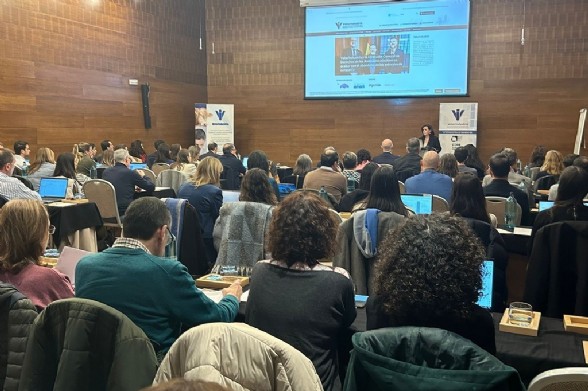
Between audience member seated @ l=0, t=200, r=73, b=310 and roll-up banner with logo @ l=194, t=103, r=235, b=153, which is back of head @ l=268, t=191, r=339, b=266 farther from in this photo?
roll-up banner with logo @ l=194, t=103, r=235, b=153

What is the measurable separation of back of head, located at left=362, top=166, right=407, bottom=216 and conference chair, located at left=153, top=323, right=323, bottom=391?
2.26 metres

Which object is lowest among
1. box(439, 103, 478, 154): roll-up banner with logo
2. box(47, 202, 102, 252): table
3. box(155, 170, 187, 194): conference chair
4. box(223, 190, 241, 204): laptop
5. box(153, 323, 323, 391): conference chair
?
box(47, 202, 102, 252): table

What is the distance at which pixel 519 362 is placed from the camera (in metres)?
2.04

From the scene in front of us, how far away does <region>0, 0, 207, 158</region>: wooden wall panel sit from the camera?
9227 mm

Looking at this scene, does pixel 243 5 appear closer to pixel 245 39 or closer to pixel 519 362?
pixel 245 39

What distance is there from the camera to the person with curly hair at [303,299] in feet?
7.06

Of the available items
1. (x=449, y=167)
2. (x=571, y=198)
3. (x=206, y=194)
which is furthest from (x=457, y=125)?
(x=571, y=198)

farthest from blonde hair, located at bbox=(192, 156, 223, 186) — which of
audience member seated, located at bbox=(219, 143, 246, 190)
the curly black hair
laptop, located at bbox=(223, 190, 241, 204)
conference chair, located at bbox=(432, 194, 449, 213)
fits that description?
audience member seated, located at bbox=(219, 143, 246, 190)

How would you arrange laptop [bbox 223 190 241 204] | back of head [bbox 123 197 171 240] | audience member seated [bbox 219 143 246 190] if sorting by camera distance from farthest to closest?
1. audience member seated [bbox 219 143 246 190]
2. laptop [bbox 223 190 241 204]
3. back of head [bbox 123 197 171 240]

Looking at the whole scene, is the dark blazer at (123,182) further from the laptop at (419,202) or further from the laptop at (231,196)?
the laptop at (419,202)

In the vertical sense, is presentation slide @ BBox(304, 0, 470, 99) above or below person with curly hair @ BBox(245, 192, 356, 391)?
above

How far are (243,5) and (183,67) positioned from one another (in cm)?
197

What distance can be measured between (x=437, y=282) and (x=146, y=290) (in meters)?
1.08

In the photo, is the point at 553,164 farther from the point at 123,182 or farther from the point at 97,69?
the point at 97,69
